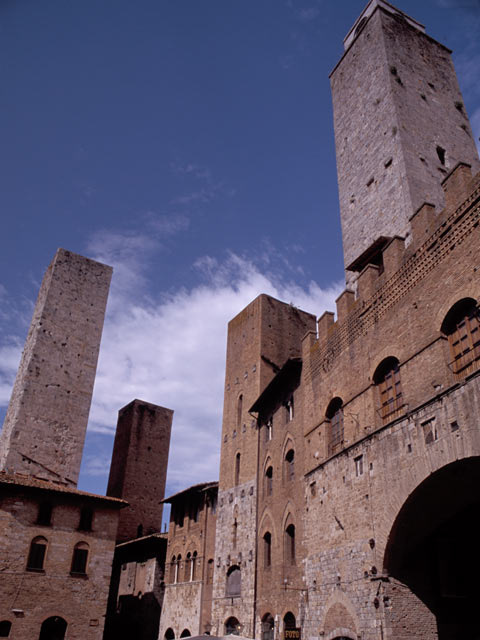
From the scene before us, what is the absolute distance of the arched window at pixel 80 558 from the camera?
1994 cm

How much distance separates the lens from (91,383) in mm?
26969

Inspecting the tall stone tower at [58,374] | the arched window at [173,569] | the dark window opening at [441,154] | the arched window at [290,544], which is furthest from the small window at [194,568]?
the dark window opening at [441,154]

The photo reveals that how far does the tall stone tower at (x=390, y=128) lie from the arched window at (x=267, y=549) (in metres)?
8.79

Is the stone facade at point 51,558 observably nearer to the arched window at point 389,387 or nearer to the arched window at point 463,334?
the arched window at point 389,387

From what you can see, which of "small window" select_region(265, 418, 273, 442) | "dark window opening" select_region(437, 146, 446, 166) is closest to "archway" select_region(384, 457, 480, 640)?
"small window" select_region(265, 418, 273, 442)

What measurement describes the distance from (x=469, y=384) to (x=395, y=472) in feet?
8.13

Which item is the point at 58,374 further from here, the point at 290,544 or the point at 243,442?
the point at 290,544

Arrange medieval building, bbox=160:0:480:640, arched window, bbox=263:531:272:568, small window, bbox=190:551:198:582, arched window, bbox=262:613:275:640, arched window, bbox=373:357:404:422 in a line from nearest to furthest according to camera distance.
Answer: medieval building, bbox=160:0:480:640
arched window, bbox=373:357:404:422
arched window, bbox=262:613:275:640
arched window, bbox=263:531:272:568
small window, bbox=190:551:198:582

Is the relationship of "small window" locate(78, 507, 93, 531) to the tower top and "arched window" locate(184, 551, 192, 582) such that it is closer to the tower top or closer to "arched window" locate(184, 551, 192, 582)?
"arched window" locate(184, 551, 192, 582)

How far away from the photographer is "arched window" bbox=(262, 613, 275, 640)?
618 inches

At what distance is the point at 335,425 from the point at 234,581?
27.3ft

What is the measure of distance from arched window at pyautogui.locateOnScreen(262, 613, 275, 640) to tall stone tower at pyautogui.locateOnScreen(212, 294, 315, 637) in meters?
0.67

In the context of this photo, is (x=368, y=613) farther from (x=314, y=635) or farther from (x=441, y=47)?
(x=441, y=47)

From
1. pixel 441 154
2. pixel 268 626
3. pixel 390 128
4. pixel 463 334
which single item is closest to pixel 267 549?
pixel 268 626
